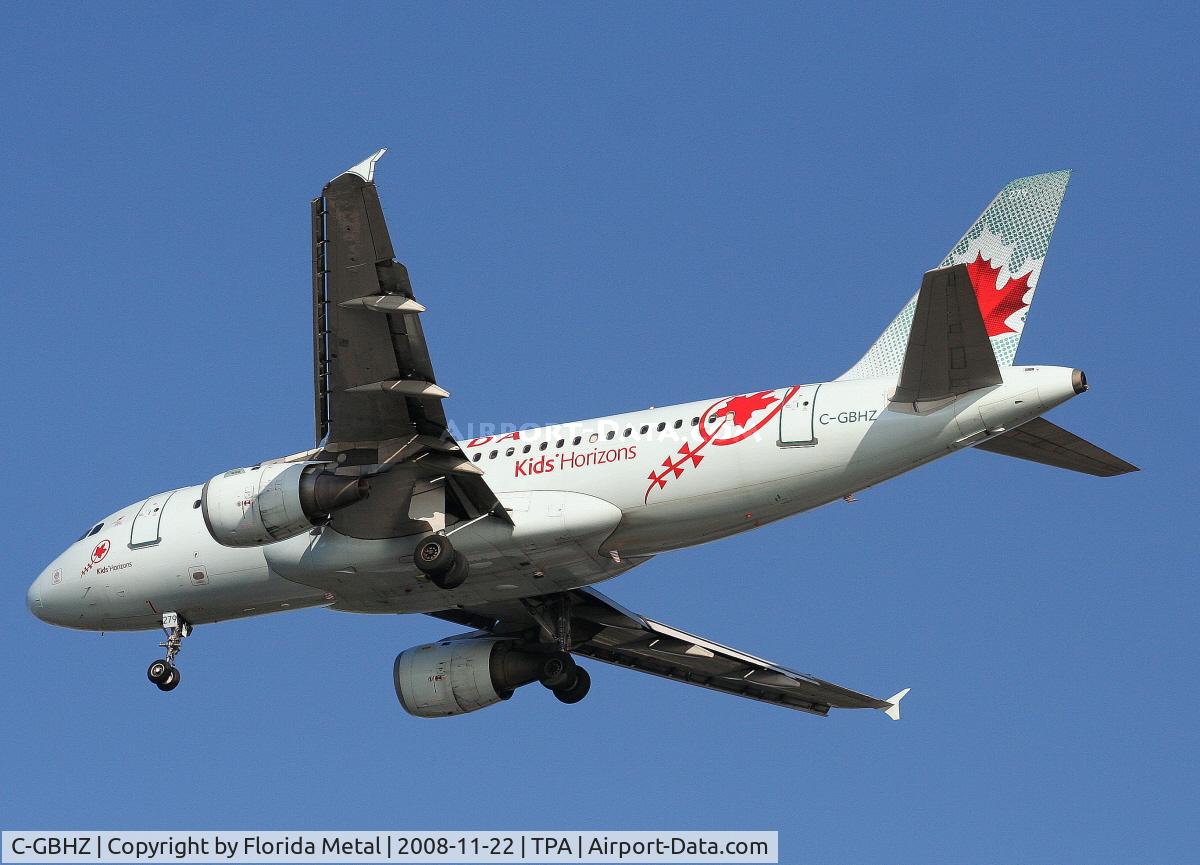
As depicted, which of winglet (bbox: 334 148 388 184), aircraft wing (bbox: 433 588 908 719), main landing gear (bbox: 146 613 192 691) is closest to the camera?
winglet (bbox: 334 148 388 184)

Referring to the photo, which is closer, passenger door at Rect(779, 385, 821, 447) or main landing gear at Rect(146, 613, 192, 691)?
passenger door at Rect(779, 385, 821, 447)

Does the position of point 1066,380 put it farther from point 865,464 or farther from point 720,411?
point 720,411

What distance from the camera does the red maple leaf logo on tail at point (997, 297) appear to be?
86.8 feet

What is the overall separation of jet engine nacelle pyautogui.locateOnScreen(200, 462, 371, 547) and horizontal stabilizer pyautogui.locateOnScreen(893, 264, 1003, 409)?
8694 mm

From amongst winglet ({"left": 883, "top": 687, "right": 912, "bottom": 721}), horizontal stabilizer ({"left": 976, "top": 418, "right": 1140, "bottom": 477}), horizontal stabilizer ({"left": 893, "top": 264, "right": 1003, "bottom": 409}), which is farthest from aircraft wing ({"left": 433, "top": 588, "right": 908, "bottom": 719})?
horizontal stabilizer ({"left": 893, "top": 264, "right": 1003, "bottom": 409})

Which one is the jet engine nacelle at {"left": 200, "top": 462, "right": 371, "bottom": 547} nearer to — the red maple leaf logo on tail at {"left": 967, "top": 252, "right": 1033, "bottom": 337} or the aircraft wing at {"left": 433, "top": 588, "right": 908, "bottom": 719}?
the aircraft wing at {"left": 433, "top": 588, "right": 908, "bottom": 719}

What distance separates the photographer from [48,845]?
91.1 feet

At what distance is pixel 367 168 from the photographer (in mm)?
23344

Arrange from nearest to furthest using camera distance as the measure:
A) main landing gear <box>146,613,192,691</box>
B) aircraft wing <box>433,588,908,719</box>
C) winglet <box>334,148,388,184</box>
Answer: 1. winglet <box>334,148,388,184</box>
2. main landing gear <box>146,613,192,691</box>
3. aircraft wing <box>433,588,908,719</box>

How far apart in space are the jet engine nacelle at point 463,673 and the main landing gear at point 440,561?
505 centimetres

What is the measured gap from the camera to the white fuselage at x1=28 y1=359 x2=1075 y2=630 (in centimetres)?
2623

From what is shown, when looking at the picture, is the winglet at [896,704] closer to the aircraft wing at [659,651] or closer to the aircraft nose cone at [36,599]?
the aircraft wing at [659,651]

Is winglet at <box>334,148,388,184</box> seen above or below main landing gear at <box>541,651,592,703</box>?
above

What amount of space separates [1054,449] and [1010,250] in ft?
10.3
